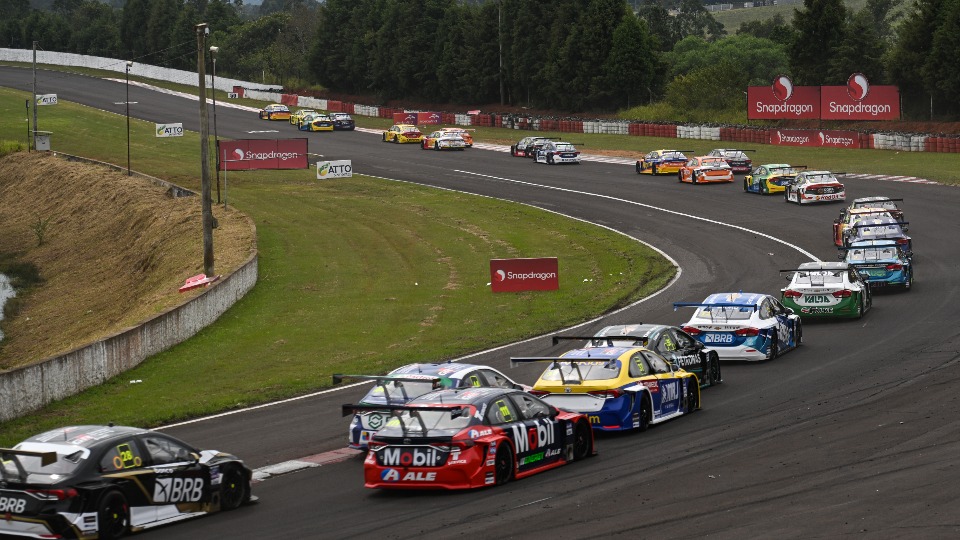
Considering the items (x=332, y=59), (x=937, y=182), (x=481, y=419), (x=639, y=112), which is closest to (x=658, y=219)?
(x=937, y=182)

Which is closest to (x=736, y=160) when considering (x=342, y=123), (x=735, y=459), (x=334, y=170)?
(x=334, y=170)

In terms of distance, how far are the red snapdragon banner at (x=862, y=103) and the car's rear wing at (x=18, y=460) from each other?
68.8 meters

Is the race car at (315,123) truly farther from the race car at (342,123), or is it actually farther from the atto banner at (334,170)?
the atto banner at (334,170)

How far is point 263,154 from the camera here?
64.9 metres

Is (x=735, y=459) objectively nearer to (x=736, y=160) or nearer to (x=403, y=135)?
(x=736, y=160)

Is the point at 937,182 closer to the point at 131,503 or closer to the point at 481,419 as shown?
the point at 481,419

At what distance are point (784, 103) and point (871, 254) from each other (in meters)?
46.7

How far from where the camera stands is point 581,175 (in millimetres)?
69938

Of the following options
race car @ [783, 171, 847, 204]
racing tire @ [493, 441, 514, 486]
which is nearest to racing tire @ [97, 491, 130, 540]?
racing tire @ [493, 441, 514, 486]

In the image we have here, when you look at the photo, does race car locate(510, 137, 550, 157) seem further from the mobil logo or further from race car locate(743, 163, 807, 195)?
the mobil logo

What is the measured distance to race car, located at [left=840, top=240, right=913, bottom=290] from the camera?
118 feet

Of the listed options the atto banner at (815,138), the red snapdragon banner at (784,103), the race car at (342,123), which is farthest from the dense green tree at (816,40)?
the race car at (342,123)

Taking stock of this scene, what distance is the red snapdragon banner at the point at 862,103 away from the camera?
76.5 meters

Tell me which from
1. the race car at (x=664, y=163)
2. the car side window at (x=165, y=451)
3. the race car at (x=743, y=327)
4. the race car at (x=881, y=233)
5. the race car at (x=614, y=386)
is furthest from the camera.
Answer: the race car at (x=664, y=163)
